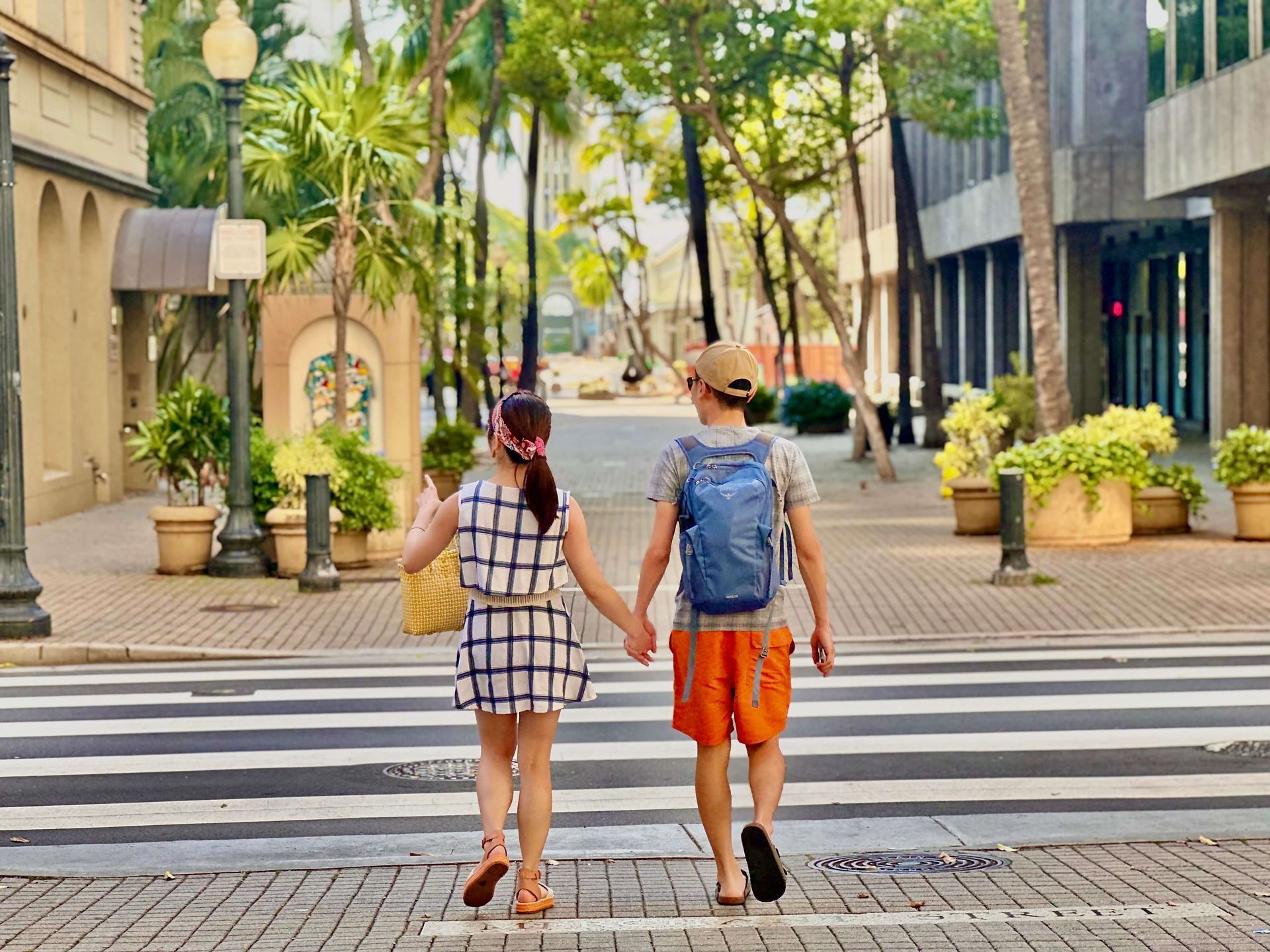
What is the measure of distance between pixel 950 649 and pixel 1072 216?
25.5 m

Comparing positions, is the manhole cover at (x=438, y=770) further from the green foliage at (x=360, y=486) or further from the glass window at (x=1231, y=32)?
the glass window at (x=1231, y=32)

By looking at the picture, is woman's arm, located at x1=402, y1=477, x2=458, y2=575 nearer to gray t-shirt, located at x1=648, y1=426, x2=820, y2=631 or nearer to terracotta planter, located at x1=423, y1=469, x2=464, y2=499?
gray t-shirt, located at x1=648, y1=426, x2=820, y2=631

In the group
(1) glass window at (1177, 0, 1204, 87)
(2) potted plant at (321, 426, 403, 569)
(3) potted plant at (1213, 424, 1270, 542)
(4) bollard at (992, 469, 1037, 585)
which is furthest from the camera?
(1) glass window at (1177, 0, 1204, 87)

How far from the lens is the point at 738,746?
34.4ft

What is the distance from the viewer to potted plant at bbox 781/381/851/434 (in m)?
44.6

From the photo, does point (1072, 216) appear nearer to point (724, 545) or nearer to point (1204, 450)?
point (1204, 450)

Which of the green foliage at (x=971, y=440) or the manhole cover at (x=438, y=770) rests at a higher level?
the green foliage at (x=971, y=440)

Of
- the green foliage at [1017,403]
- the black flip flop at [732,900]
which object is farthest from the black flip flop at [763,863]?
the green foliage at [1017,403]

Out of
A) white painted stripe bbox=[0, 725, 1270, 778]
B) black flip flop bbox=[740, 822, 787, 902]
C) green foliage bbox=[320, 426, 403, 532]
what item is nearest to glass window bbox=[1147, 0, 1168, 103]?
green foliage bbox=[320, 426, 403, 532]

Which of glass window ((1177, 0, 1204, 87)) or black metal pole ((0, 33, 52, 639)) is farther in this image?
glass window ((1177, 0, 1204, 87))

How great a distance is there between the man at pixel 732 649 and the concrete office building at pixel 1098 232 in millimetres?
23617

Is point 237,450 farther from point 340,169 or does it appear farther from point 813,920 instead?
point 813,920

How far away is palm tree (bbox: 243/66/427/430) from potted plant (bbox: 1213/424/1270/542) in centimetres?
816

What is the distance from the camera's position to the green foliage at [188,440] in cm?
1812
